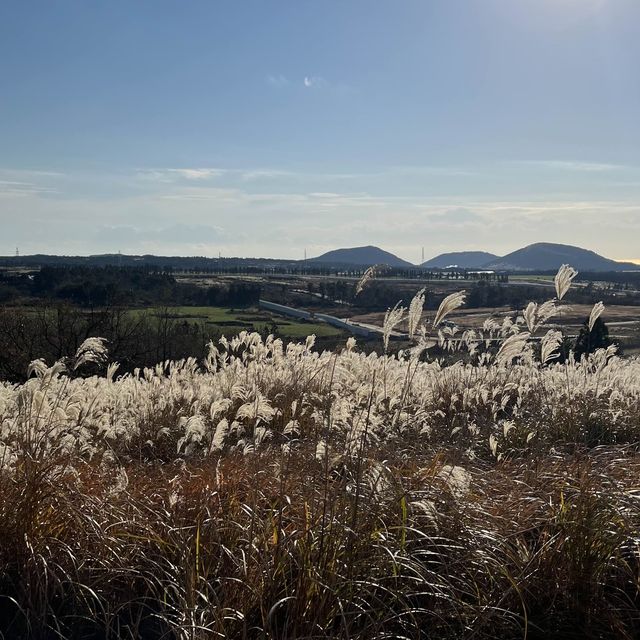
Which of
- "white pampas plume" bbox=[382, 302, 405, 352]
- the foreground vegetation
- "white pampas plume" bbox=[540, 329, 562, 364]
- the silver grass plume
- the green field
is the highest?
"white pampas plume" bbox=[382, 302, 405, 352]

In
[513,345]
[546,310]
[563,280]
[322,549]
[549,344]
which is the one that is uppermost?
[563,280]

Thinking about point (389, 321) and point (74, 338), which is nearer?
point (389, 321)

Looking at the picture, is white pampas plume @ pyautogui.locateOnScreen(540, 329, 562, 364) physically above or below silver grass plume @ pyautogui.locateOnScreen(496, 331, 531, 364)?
below

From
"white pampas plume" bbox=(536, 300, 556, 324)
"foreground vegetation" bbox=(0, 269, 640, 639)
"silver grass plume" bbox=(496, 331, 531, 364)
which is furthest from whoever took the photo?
"white pampas plume" bbox=(536, 300, 556, 324)

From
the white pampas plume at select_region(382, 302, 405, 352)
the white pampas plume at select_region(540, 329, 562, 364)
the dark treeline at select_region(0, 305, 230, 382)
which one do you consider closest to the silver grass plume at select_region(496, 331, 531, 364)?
the white pampas plume at select_region(382, 302, 405, 352)

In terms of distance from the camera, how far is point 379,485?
356cm

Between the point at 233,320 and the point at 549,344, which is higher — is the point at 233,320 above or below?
below

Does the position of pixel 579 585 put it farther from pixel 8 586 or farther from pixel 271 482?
pixel 8 586

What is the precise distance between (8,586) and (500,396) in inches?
247

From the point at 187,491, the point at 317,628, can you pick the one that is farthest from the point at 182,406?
the point at 317,628

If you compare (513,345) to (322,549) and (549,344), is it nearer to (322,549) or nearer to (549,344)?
(549,344)

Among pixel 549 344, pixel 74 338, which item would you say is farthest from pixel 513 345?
pixel 74 338

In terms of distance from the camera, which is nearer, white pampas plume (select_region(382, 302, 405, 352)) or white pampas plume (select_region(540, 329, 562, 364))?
white pampas plume (select_region(382, 302, 405, 352))

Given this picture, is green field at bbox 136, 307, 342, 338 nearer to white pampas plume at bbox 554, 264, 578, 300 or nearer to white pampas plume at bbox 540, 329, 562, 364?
white pampas plume at bbox 540, 329, 562, 364
